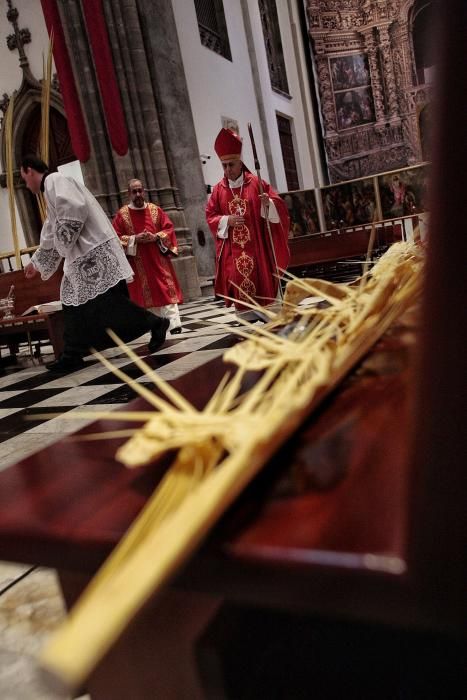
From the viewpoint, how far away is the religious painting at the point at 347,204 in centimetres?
1312

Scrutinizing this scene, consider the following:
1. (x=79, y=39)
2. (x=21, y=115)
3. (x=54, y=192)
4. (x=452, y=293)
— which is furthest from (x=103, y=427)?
(x=21, y=115)

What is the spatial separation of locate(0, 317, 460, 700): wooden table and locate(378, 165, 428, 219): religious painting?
41.5 feet

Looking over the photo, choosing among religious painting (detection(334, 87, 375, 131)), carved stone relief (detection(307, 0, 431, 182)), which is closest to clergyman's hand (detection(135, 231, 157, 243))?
carved stone relief (detection(307, 0, 431, 182))

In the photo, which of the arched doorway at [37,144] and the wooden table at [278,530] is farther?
the arched doorway at [37,144]

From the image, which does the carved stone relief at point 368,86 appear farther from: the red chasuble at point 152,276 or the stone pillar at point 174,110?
the red chasuble at point 152,276

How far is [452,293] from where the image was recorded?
29cm

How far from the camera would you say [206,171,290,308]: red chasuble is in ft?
16.1

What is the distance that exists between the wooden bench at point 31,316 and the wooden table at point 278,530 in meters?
4.24

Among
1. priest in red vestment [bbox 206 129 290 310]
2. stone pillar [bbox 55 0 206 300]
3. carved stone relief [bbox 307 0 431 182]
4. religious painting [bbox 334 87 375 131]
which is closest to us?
priest in red vestment [bbox 206 129 290 310]

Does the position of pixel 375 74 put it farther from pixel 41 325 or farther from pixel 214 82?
pixel 41 325

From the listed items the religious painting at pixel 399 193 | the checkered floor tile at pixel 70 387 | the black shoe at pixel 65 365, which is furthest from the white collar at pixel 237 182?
the religious painting at pixel 399 193

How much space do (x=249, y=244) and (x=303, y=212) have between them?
8.93 m

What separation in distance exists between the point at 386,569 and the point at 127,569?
16 centimetres

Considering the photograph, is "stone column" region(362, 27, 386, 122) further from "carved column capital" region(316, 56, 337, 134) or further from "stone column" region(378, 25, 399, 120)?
"carved column capital" region(316, 56, 337, 134)
